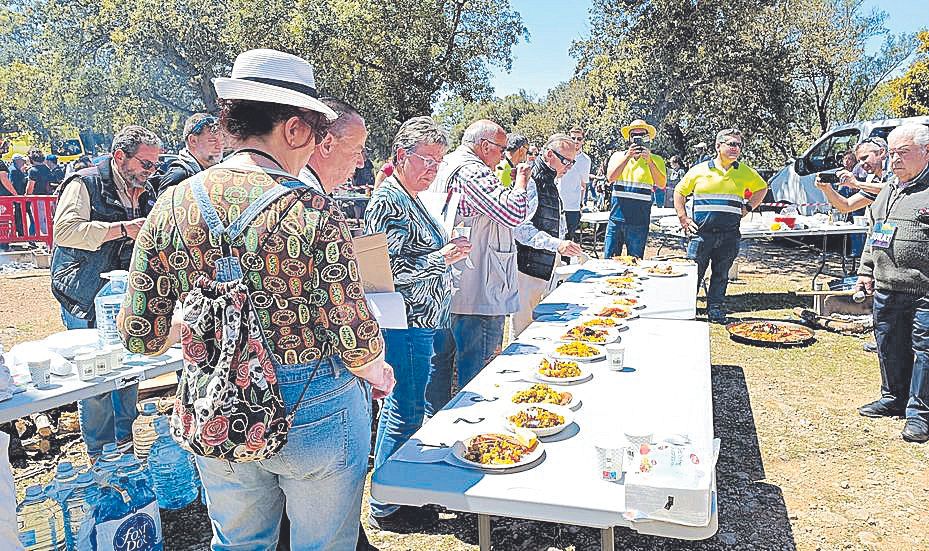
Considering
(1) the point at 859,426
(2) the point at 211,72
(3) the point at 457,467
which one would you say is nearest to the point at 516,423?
(3) the point at 457,467

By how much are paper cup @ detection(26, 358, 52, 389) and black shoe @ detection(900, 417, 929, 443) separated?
175 inches

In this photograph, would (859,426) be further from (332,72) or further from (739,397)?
(332,72)

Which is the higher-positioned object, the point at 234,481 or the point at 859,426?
the point at 234,481

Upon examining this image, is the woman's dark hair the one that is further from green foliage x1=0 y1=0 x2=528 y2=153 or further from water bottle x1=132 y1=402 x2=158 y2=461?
green foliage x1=0 y1=0 x2=528 y2=153

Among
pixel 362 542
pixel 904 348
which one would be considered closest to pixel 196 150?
pixel 362 542

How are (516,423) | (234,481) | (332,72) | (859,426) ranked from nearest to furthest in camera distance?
(234,481) → (516,423) → (859,426) → (332,72)

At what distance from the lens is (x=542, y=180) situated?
5.07 meters

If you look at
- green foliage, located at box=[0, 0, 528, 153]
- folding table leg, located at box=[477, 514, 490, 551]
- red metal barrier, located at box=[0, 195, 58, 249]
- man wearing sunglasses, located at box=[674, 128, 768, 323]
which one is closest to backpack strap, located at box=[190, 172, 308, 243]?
folding table leg, located at box=[477, 514, 490, 551]

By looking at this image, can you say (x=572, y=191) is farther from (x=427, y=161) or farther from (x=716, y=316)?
(x=427, y=161)

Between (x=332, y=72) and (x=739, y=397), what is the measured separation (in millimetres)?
12631

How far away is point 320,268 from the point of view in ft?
4.71

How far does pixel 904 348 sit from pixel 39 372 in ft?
15.1

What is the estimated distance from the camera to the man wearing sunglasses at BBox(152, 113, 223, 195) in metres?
3.48

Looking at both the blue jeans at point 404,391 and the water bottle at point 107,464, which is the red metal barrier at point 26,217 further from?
the blue jeans at point 404,391
